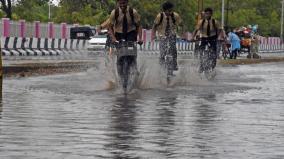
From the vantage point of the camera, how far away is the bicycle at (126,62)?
16.9m

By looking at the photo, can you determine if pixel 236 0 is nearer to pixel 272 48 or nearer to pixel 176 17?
pixel 272 48

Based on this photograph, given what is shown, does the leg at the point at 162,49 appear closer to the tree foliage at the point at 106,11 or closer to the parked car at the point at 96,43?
the parked car at the point at 96,43

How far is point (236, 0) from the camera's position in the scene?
126 metres

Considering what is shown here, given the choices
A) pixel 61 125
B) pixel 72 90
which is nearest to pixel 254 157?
pixel 61 125

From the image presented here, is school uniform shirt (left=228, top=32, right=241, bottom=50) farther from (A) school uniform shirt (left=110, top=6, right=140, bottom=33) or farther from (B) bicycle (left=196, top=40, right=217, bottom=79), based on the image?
(A) school uniform shirt (left=110, top=6, right=140, bottom=33)

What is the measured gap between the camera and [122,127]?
10.8 meters

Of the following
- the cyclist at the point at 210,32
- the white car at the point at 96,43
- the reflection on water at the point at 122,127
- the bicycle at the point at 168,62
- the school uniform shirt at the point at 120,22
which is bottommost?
the white car at the point at 96,43

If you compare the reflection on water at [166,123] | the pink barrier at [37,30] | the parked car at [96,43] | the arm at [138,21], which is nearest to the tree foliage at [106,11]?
the parked car at [96,43]

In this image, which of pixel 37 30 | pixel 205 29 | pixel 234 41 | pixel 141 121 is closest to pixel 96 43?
pixel 37 30

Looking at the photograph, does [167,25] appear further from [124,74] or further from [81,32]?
Answer: [81,32]

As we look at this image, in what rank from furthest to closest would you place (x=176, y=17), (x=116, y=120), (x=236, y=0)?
(x=236, y=0)
(x=176, y=17)
(x=116, y=120)

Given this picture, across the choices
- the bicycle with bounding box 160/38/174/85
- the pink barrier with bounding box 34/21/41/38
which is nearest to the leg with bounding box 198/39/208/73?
the bicycle with bounding box 160/38/174/85

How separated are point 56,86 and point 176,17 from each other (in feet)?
11.7

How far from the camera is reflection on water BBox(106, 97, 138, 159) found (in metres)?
8.84
